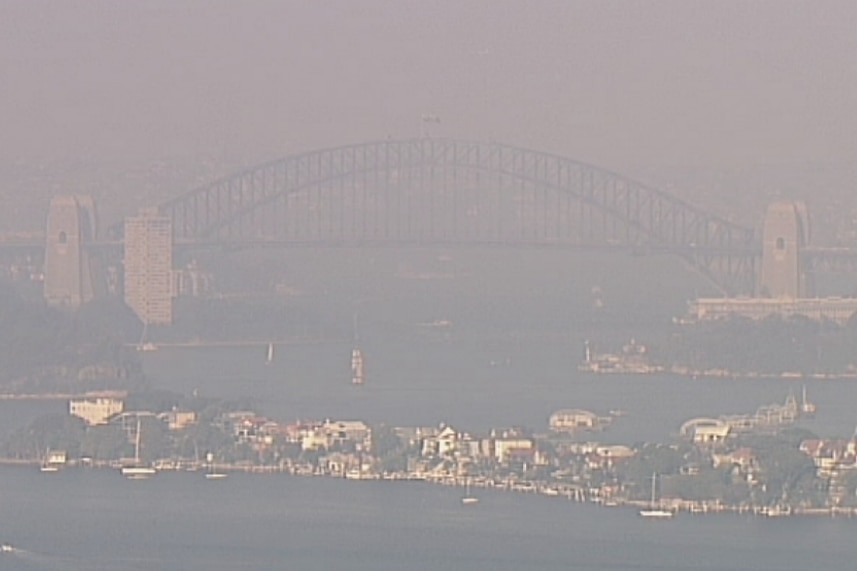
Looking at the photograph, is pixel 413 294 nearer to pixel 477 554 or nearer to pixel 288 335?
pixel 288 335

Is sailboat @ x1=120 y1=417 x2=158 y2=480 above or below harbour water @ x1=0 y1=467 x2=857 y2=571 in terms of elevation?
above

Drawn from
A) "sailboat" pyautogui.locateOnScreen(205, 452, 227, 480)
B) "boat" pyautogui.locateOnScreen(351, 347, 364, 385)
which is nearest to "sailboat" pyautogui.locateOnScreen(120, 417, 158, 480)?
"sailboat" pyautogui.locateOnScreen(205, 452, 227, 480)

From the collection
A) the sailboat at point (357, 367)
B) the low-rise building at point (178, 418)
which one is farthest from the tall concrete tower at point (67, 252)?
the low-rise building at point (178, 418)

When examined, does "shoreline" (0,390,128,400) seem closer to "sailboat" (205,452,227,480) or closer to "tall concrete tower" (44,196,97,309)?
"sailboat" (205,452,227,480)

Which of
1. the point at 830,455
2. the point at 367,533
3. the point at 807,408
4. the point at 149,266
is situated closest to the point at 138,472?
the point at 367,533

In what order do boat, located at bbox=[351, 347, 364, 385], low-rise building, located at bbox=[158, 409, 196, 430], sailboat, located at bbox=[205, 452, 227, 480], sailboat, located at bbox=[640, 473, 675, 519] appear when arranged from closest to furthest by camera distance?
sailboat, located at bbox=[640, 473, 675, 519] < sailboat, located at bbox=[205, 452, 227, 480] < low-rise building, located at bbox=[158, 409, 196, 430] < boat, located at bbox=[351, 347, 364, 385]

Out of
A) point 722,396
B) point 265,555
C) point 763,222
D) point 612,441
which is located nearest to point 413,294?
point 763,222

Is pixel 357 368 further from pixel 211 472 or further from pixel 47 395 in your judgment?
pixel 211 472
